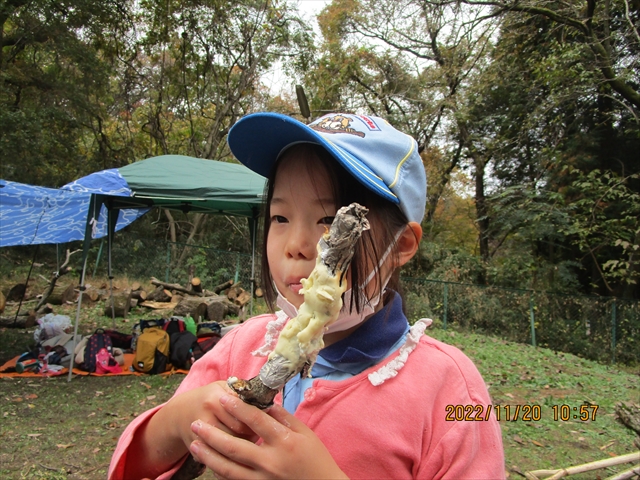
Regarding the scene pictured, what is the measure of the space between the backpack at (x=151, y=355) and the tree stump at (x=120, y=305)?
3.89 metres

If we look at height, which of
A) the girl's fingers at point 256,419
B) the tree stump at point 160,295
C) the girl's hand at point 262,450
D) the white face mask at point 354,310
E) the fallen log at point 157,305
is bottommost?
the fallen log at point 157,305

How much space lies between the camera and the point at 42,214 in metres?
6.50

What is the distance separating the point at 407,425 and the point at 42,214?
7.01m

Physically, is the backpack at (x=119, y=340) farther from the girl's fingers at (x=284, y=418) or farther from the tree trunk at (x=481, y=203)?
the tree trunk at (x=481, y=203)

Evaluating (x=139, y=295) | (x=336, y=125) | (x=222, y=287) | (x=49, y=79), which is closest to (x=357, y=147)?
(x=336, y=125)

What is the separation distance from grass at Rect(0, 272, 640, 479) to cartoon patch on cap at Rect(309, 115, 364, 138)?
10.6 ft

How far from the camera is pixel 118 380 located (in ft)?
19.0

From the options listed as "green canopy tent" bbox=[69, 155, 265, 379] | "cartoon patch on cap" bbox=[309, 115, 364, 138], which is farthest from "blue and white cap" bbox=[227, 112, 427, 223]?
"green canopy tent" bbox=[69, 155, 265, 379]

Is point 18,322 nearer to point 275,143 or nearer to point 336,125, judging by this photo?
point 275,143

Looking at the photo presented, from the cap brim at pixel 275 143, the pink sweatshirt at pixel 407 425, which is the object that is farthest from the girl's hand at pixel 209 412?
the cap brim at pixel 275 143

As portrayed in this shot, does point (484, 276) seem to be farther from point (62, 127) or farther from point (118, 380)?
point (62, 127)

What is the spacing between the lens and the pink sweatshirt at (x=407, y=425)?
3.17ft

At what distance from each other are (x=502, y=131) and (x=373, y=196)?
13874 mm

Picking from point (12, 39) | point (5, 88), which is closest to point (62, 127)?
point (5, 88)
